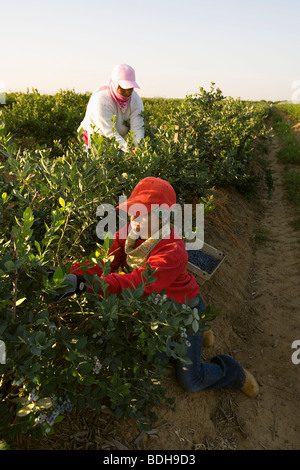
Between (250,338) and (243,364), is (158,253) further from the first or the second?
(250,338)

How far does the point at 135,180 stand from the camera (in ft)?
10.3

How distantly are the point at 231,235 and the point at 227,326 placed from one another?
210 centimetres

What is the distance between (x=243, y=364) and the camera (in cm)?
348

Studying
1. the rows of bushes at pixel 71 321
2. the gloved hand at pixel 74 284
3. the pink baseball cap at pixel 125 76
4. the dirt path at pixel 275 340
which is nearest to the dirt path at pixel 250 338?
the dirt path at pixel 275 340

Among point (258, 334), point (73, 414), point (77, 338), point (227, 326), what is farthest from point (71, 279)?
point (258, 334)

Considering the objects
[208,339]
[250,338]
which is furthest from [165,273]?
[250,338]

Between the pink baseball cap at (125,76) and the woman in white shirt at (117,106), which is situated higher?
the pink baseball cap at (125,76)

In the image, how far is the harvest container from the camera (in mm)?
3617

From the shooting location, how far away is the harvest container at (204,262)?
362 cm

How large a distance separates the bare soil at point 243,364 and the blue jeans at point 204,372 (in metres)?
0.09

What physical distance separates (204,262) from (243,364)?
109 centimetres

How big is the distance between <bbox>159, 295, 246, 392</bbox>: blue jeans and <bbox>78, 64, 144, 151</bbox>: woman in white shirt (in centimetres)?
246

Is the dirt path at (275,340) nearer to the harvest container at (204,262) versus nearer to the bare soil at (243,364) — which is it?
the bare soil at (243,364)

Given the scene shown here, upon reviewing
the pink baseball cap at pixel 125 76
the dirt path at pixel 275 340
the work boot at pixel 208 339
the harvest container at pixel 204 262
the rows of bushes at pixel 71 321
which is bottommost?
the dirt path at pixel 275 340
